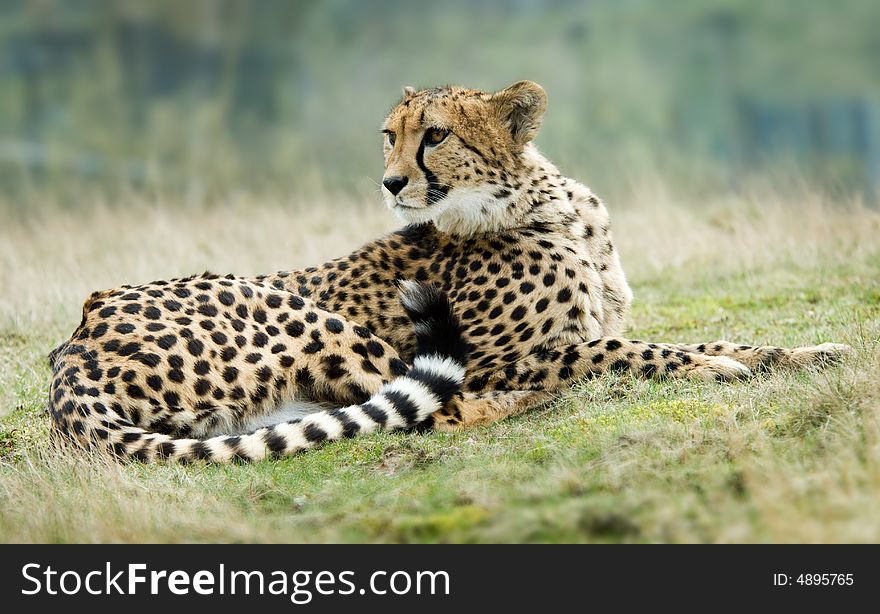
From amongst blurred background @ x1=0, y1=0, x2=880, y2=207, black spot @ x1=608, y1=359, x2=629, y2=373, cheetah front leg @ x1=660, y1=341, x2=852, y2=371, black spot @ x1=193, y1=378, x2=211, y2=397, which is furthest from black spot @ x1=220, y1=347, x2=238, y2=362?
blurred background @ x1=0, y1=0, x2=880, y2=207

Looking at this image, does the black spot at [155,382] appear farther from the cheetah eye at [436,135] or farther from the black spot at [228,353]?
the cheetah eye at [436,135]

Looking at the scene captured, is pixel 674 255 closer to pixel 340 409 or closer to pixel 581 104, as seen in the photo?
pixel 340 409

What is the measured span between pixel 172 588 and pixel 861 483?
1.58 meters

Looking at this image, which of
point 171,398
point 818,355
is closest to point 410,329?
point 171,398

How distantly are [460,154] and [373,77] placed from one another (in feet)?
71.7

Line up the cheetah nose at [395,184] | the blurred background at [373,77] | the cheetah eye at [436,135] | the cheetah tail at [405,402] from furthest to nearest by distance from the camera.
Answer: the blurred background at [373,77]
the cheetah eye at [436,135]
the cheetah nose at [395,184]
the cheetah tail at [405,402]

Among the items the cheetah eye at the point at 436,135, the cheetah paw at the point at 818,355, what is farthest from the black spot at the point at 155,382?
the cheetah paw at the point at 818,355

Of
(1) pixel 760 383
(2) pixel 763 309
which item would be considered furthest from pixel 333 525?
(2) pixel 763 309

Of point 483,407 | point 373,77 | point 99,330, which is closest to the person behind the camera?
point 99,330

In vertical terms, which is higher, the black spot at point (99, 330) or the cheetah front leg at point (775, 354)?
the black spot at point (99, 330)

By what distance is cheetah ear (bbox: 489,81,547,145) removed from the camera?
14.0ft

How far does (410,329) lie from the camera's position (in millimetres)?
4316

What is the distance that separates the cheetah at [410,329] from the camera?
3688 mm

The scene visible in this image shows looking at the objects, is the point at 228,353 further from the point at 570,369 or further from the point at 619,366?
the point at 619,366
